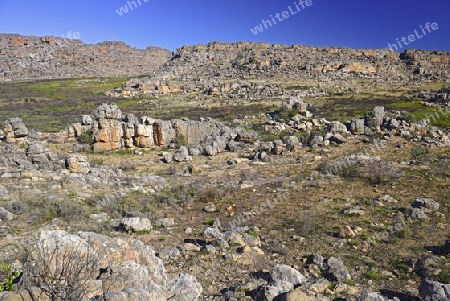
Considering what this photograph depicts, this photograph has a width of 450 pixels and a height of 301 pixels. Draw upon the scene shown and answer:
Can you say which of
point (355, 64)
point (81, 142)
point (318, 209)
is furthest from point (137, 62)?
point (318, 209)

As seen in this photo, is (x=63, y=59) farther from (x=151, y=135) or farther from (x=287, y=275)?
(x=287, y=275)

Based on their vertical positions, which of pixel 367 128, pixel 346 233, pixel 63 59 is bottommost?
pixel 346 233

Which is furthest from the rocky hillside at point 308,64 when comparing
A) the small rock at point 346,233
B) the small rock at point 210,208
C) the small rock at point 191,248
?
the small rock at point 191,248

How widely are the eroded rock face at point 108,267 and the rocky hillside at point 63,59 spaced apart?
106460 millimetres

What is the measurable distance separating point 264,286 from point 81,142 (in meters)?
17.8

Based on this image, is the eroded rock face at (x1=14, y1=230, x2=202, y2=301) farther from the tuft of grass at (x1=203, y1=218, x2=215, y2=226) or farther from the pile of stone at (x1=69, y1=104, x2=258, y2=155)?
the pile of stone at (x1=69, y1=104, x2=258, y2=155)

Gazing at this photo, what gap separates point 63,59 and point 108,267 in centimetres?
12662

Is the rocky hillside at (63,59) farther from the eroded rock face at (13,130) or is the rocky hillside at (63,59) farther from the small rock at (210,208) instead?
the small rock at (210,208)

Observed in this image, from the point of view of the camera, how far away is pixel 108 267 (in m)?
4.16

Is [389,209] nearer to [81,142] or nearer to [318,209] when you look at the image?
[318,209]

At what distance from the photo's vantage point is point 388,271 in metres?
5.85

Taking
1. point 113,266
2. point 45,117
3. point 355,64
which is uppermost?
point 355,64

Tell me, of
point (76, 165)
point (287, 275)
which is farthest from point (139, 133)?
point (287, 275)

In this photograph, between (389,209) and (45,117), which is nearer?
(389,209)
